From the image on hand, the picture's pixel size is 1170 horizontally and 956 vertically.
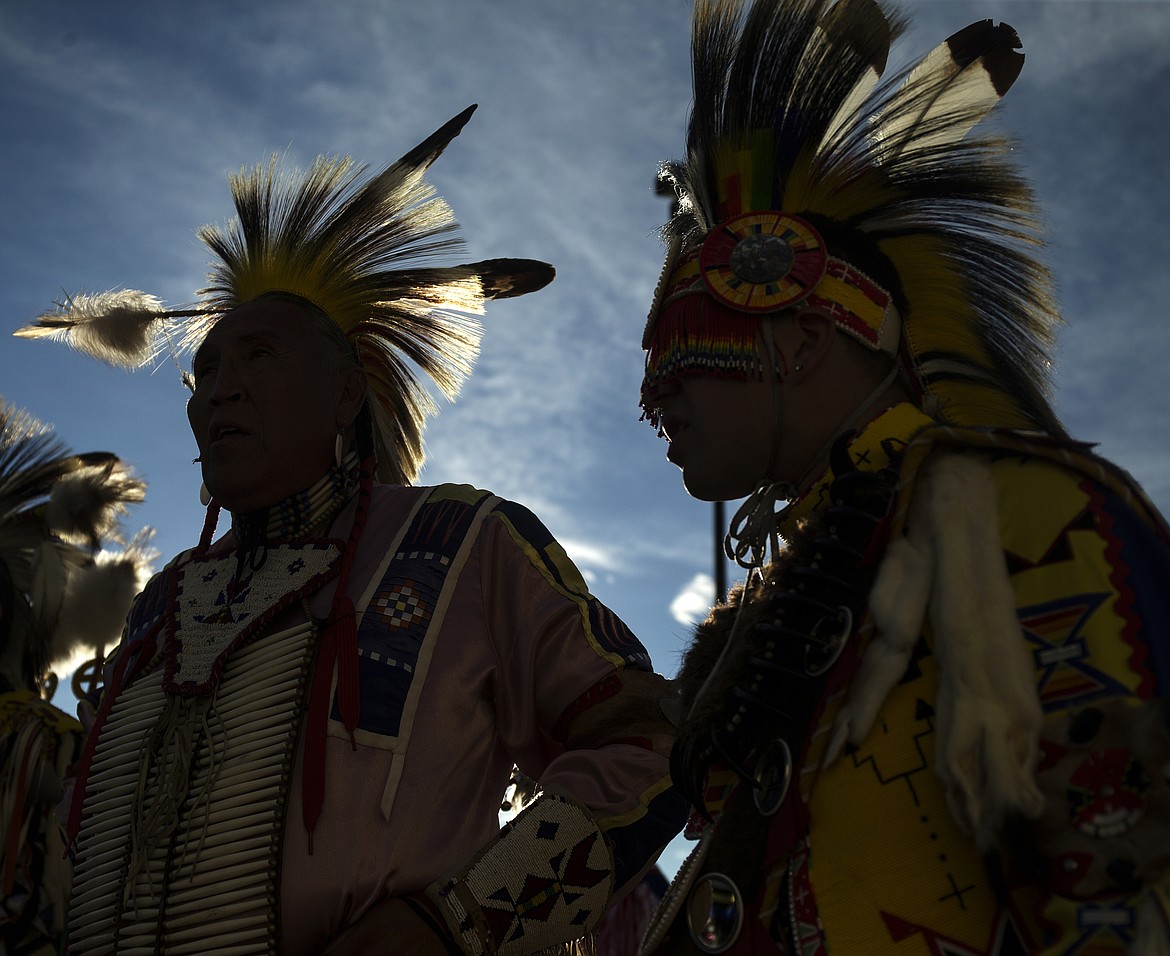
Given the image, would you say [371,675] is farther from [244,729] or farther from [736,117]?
[736,117]

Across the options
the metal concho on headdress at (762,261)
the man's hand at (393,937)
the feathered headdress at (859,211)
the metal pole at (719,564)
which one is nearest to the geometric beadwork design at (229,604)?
the man's hand at (393,937)

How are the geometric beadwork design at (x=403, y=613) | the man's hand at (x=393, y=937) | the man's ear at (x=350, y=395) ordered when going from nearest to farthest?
the man's hand at (x=393, y=937) < the geometric beadwork design at (x=403, y=613) < the man's ear at (x=350, y=395)

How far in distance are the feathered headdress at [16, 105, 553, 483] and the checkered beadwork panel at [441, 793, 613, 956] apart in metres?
1.39

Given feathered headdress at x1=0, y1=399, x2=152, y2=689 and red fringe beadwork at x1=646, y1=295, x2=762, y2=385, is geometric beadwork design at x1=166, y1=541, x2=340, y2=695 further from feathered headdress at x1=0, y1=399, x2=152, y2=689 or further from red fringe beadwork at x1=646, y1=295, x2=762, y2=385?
feathered headdress at x1=0, y1=399, x2=152, y2=689

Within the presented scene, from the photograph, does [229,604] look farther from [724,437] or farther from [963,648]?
[963,648]

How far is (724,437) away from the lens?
1965 millimetres

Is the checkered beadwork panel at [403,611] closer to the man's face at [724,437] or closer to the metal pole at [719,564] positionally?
the man's face at [724,437]

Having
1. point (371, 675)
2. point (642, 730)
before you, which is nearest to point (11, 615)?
point (371, 675)

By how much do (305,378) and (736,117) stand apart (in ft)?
4.28

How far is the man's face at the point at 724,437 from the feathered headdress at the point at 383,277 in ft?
5.00

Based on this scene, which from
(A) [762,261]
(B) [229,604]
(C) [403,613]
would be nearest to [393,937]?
(C) [403,613]

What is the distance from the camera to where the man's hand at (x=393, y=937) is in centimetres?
208

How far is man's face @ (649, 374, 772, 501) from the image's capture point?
196cm

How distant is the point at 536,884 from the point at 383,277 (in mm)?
1883
